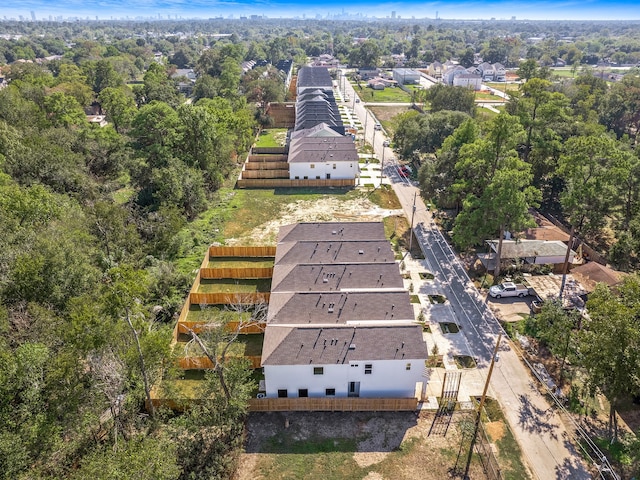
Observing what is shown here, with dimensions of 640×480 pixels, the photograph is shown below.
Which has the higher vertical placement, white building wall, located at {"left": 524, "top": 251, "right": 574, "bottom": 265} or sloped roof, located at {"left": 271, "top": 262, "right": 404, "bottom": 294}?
sloped roof, located at {"left": 271, "top": 262, "right": 404, "bottom": 294}

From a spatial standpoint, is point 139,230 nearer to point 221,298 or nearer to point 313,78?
point 221,298

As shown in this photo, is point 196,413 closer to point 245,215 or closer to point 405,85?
point 245,215

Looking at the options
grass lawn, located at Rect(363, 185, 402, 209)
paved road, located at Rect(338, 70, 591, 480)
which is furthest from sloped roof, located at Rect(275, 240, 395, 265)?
grass lawn, located at Rect(363, 185, 402, 209)

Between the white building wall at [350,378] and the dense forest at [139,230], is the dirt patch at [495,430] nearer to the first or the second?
the white building wall at [350,378]

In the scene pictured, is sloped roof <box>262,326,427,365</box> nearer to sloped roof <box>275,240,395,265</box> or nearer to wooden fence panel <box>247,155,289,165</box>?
sloped roof <box>275,240,395,265</box>

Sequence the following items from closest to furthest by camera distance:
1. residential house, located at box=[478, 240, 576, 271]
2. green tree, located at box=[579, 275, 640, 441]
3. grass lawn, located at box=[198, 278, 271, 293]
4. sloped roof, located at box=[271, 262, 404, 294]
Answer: green tree, located at box=[579, 275, 640, 441], sloped roof, located at box=[271, 262, 404, 294], grass lawn, located at box=[198, 278, 271, 293], residential house, located at box=[478, 240, 576, 271]

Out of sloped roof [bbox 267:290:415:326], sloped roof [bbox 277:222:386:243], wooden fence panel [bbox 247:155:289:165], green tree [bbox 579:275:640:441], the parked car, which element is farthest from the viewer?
wooden fence panel [bbox 247:155:289:165]
